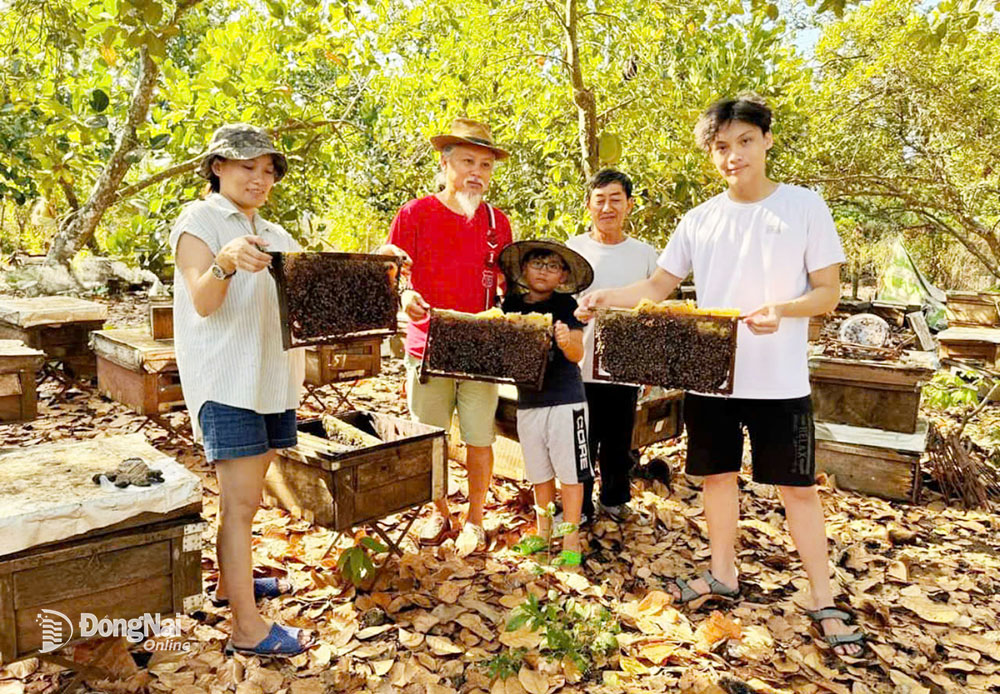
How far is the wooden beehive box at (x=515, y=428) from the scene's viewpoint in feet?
16.2

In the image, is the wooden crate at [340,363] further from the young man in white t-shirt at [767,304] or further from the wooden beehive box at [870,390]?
the wooden beehive box at [870,390]

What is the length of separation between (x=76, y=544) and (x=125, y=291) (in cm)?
1377

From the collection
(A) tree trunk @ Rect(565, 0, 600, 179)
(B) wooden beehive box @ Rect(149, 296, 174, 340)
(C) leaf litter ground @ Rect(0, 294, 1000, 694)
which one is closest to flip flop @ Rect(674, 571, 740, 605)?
(C) leaf litter ground @ Rect(0, 294, 1000, 694)

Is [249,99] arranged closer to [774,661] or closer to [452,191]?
A: [452,191]

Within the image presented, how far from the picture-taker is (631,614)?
3596 millimetres

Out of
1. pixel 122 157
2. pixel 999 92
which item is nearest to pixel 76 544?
pixel 122 157

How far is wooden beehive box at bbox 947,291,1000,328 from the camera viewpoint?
42.6 ft

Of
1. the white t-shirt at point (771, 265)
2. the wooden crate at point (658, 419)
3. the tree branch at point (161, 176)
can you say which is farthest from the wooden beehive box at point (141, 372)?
the white t-shirt at point (771, 265)

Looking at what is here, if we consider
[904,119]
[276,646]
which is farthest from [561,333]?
[904,119]

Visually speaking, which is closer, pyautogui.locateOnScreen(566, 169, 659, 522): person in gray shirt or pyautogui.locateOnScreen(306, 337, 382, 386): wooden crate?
pyautogui.locateOnScreen(566, 169, 659, 522): person in gray shirt

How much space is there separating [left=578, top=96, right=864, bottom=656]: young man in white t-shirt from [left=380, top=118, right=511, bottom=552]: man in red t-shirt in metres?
1.21

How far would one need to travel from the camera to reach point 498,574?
3.95 meters

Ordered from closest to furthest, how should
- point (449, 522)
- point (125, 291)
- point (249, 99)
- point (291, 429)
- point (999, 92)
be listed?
point (291, 429) < point (449, 522) < point (249, 99) < point (999, 92) < point (125, 291)

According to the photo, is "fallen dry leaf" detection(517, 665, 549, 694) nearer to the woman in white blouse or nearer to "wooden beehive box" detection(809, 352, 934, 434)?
the woman in white blouse
